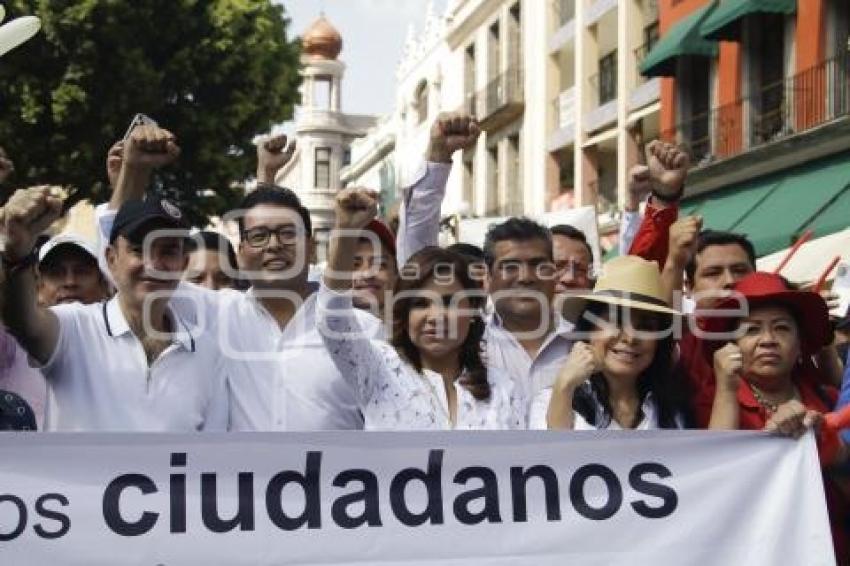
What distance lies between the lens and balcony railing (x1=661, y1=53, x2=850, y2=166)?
17984mm

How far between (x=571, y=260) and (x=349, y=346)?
2154 mm

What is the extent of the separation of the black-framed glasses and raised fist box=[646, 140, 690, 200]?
142 centimetres

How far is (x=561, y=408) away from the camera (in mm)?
4203

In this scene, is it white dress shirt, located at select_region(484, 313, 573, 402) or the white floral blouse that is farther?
white dress shirt, located at select_region(484, 313, 573, 402)

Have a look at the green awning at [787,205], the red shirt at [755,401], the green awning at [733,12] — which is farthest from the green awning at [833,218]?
the red shirt at [755,401]

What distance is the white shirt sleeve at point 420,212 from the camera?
5.68m

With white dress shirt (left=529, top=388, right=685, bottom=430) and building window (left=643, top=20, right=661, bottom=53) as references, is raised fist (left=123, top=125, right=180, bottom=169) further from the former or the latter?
building window (left=643, top=20, right=661, bottom=53)

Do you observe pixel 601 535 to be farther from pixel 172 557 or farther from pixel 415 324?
pixel 172 557

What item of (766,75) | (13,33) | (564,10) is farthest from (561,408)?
(564,10)

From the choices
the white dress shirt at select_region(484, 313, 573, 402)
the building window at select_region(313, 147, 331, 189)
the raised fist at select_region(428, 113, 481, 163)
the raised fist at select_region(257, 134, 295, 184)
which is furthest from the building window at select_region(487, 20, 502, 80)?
the building window at select_region(313, 147, 331, 189)

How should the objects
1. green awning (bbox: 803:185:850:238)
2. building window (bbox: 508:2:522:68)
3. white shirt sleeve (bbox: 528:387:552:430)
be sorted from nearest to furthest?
white shirt sleeve (bbox: 528:387:552:430), green awning (bbox: 803:185:850:238), building window (bbox: 508:2:522:68)

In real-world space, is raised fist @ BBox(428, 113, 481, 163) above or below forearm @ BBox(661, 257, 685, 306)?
above

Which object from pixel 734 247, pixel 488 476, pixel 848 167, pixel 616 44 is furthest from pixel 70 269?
pixel 616 44

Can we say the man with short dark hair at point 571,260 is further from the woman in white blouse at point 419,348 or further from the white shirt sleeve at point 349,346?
the white shirt sleeve at point 349,346
